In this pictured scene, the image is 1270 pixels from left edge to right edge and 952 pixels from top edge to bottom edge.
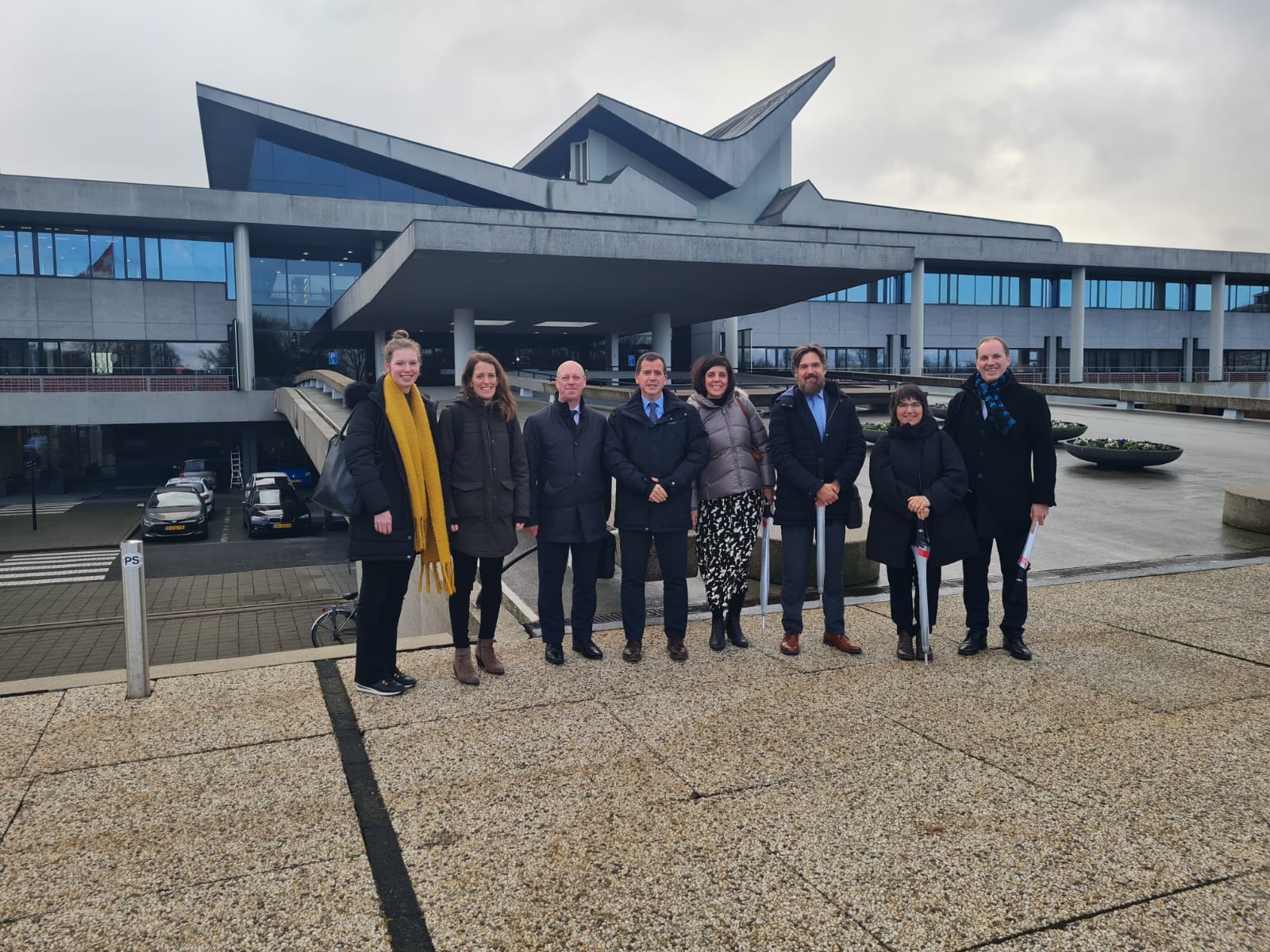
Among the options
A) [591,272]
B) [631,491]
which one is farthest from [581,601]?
[591,272]

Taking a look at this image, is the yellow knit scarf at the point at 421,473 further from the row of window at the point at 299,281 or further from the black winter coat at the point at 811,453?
the row of window at the point at 299,281

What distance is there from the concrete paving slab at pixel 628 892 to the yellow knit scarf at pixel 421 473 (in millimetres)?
2091

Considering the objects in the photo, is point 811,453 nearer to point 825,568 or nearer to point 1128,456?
point 825,568

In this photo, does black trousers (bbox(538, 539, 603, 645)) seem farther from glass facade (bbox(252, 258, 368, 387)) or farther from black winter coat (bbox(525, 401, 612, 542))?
glass facade (bbox(252, 258, 368, 387))

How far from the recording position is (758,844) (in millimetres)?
3326

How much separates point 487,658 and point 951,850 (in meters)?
2.96

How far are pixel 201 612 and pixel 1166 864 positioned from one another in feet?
53.2

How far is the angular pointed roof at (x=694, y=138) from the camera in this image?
147ft

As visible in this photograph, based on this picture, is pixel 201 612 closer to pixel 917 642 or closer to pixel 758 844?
pixel 917 642

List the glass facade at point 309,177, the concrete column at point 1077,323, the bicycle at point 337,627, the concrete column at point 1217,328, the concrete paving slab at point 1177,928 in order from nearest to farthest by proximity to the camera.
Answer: the concrete paving slab at point 1177,928
the bicycle at point 337,627
the glass facade at point 309,177
the concrete column at point 1077,323
the concrete column at point 1217,328

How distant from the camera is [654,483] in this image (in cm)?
561

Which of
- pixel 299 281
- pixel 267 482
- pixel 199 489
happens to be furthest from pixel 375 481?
pixel 299 281

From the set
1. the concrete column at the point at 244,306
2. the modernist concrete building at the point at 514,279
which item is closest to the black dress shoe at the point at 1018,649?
the modernist concrete building at the point at 514,279

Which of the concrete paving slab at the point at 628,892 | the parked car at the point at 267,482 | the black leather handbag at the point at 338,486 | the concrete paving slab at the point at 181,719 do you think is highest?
the black leather handbag at the point at 338,486
